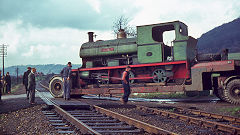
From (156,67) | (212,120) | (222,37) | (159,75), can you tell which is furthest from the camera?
(222,37)

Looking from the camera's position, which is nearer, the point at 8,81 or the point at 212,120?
the point at 212,120

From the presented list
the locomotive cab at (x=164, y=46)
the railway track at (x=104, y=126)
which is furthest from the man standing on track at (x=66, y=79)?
the railway track at (x=104, y=126)

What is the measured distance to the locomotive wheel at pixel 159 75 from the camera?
10836mm

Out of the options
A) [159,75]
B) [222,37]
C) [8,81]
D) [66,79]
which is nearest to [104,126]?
[159,75]

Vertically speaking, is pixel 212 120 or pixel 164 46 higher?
pixel 164 46

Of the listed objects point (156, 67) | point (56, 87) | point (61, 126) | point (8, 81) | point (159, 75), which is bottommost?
point (61, 126)

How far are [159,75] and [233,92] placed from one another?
118 inches

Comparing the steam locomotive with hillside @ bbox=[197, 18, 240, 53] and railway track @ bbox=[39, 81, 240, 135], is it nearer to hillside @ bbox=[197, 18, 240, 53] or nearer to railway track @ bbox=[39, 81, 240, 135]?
railway track @ bbox=[39, 81, 240, 135]

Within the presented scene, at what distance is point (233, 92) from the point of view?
954 centimetres

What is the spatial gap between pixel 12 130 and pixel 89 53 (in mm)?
7965

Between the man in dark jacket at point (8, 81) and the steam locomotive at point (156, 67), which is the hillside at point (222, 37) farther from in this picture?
the steam locomotive at point (156, 67)

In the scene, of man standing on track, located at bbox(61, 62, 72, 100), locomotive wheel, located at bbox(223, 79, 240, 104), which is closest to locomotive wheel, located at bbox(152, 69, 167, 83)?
locomotive wheel, located at bbox(223, 79, 240, 104)

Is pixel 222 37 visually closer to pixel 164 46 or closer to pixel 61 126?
pixel 164 46

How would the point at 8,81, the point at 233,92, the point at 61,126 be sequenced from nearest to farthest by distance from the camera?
the point at 61,126 → the point at 233,92 → the point at 8,81
